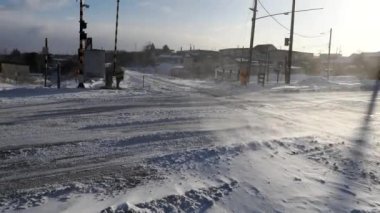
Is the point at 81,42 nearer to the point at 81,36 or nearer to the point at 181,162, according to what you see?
the point at 81,36

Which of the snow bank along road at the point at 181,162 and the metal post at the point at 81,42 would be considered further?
the metal post at the point at 81,42

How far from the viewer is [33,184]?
5.80m

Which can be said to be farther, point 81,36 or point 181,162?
point 81,36

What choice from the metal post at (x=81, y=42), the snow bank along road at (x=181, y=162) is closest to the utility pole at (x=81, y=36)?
the metal post at (x=81, y=42)

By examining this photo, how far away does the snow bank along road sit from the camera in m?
5.48

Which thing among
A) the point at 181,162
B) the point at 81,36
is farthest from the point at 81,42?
the point at 181,162

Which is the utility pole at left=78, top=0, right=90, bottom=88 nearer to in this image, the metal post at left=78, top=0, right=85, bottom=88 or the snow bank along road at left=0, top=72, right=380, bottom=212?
the metal post at left=78, top=0, right=85, bottom=88

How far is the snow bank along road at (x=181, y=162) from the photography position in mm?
5484

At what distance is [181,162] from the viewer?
23.1ft

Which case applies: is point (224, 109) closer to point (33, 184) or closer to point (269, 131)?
point (269, 131)

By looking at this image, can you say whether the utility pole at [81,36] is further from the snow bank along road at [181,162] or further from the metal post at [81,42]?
the snow bank along road at [181,162]

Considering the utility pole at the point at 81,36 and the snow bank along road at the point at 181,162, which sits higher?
the utility pole at the point at 81,36

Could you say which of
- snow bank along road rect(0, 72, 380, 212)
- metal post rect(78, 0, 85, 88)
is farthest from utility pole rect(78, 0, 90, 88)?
snow bank along road rect(0, 72, 380, 212)

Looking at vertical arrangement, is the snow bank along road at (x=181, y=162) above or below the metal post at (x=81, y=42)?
below
